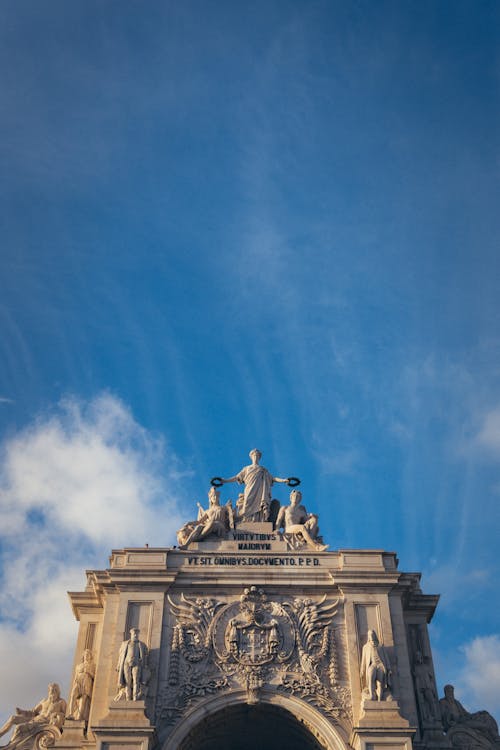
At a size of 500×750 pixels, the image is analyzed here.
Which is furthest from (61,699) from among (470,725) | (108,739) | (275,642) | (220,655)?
(470,725)

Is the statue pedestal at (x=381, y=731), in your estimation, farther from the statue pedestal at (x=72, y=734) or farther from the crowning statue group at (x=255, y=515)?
the statue pedestal at (x=72, y=734)

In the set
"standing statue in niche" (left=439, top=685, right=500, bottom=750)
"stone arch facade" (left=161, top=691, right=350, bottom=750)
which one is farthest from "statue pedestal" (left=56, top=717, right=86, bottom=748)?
"standing statue in niche" (left=439, top=685, right=500, bottom=750)

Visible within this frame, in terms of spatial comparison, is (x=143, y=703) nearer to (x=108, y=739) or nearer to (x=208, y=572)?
(x=108, y=739)

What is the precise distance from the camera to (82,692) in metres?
26.4

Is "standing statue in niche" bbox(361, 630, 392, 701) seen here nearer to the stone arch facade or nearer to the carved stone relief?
the carved stone relief

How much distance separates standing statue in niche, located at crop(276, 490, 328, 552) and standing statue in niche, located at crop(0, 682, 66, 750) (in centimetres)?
908

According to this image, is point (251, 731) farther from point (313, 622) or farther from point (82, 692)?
point (82, 692)

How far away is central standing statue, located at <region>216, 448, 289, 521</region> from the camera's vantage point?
30.1m

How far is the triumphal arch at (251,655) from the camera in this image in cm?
2497

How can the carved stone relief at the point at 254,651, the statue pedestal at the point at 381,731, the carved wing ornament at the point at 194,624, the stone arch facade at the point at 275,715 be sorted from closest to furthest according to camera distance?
the statue pedestal at the point at 381,731 < the stone arch facade at the point at 275,715 < the carved stone relief at the point at 254,651 < the carved wing ornament at the point at 194,624

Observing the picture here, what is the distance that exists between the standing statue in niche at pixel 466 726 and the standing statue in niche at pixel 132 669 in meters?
9.53

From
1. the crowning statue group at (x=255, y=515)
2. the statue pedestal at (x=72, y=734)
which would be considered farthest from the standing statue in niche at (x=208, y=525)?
the statue pedestal at (x=72, y=734)

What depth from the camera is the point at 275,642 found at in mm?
26188

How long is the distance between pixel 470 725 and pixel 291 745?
5.75 meters
